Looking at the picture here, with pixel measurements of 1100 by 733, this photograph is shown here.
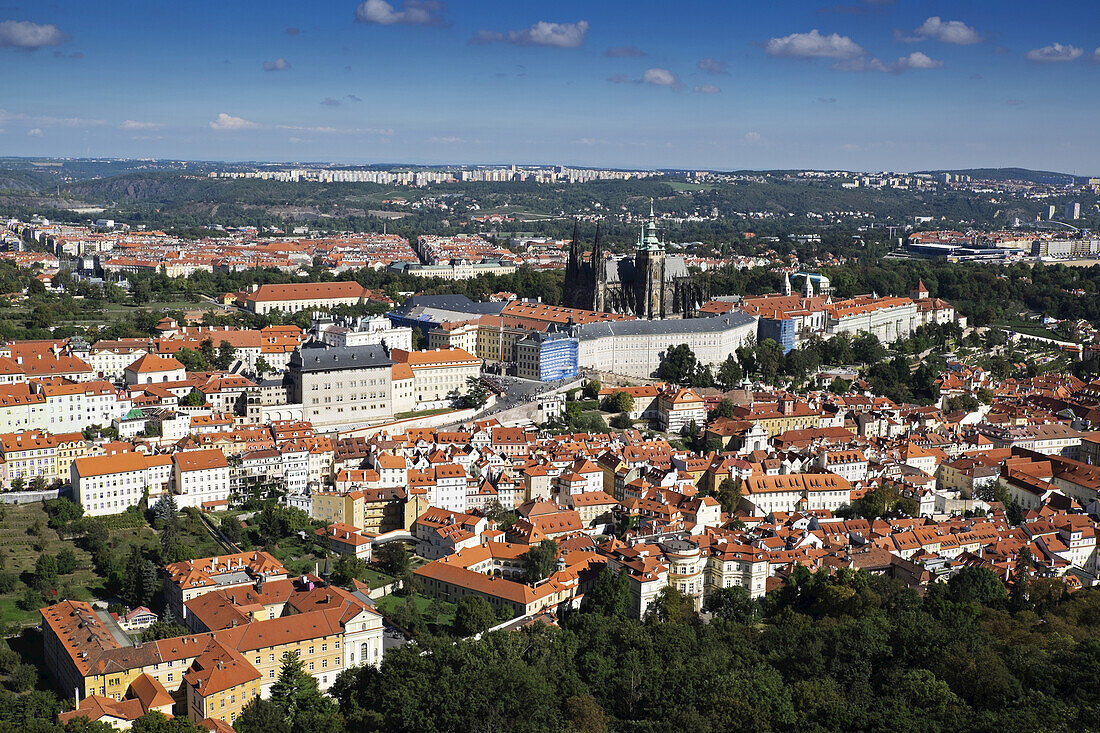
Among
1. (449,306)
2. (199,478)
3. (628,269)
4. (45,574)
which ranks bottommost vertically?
(45,574)

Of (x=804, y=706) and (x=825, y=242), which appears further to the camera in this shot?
(x=825, y=242)

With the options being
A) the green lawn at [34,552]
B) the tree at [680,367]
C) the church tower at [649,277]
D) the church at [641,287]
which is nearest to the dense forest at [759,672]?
the green lawn at [34,552]

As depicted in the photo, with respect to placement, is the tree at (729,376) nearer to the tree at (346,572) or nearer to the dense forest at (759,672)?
the dense forest at (759,672)

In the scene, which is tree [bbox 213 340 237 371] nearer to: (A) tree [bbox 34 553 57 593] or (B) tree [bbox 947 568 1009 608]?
(A) tree [bbox 34 553 57 593]

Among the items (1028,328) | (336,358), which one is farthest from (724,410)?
(1028,328)

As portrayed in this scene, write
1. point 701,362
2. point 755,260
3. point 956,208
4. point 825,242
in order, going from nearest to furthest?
point 701,362 < point 755,260 < point 825,242 < point 956,208

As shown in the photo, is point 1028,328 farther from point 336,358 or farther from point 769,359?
point 336,358

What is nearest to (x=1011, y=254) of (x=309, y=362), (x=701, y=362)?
(x=701, y=362)

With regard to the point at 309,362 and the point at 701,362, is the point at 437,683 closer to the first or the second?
the point at 309,362
